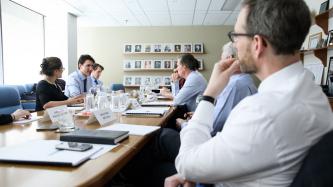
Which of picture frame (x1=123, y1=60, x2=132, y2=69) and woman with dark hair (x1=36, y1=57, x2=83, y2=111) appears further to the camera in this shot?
picture frame (x1=123, y1=60, x2=132, y2=69)

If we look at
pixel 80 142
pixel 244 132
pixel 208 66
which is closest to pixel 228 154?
pixel 244 132

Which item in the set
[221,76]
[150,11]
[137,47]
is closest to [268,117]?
[221,76]

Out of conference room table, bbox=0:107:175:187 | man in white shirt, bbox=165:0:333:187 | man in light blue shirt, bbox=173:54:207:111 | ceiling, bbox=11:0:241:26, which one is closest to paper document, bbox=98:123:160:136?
conference room table, bbox=0:107:175:187

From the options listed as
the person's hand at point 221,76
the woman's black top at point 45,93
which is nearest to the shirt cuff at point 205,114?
the person's hand at point 221,76

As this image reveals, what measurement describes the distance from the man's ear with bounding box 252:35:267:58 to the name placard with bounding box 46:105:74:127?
103 cm

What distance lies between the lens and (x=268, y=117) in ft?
2.29

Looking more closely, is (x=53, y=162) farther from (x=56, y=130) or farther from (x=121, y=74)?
(x=121, y=74)

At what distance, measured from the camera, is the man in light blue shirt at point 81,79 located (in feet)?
13.6

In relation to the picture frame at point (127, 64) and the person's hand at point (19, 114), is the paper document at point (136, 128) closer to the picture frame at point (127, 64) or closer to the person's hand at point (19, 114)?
the person's hand at point (19, 114)

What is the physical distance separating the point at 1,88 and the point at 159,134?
177 centimetres

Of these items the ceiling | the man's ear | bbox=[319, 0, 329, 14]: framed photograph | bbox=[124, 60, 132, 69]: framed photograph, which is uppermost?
the ceiling

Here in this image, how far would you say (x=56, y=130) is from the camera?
144cm

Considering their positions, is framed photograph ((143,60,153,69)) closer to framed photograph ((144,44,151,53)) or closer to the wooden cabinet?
framed photograph ((144,44,151,53))

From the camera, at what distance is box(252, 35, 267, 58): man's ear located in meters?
0.84
